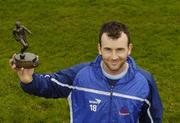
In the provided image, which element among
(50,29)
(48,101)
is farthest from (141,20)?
(48,101)

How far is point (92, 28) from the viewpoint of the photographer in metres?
22.4

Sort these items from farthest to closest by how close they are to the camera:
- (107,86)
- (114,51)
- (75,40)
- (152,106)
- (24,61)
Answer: (75,40) → (152,106) → (107,86) → (114,51) → (24,61)

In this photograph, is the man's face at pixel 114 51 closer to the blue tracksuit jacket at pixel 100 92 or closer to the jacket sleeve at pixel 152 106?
the blue tracksuit jacket at pixel 100 92

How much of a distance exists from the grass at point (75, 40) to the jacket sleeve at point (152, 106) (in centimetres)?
670

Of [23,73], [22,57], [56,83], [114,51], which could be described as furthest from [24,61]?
[114,51]

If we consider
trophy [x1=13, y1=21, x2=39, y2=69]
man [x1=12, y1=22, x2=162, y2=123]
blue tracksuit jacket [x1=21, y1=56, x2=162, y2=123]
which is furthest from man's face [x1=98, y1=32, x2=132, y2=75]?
trophy [x1=13, y1=21, x2=39, y2=69]

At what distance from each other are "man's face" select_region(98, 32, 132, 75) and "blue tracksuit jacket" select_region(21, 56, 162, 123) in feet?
1.11

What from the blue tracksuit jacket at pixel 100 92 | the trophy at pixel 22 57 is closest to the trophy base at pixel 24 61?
the trophy at pixel 22 57

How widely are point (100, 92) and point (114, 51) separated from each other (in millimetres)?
722

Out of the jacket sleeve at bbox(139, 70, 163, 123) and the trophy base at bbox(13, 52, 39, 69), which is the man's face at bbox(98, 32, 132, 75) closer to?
the jacket sleeve at bbox(139, 70, 163, 123)

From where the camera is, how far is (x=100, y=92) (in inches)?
281

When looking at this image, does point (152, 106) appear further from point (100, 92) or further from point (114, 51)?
point (114, 51)

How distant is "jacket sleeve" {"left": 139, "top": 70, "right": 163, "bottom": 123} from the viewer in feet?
23.9

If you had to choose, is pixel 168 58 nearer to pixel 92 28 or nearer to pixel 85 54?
pixel 85 54
